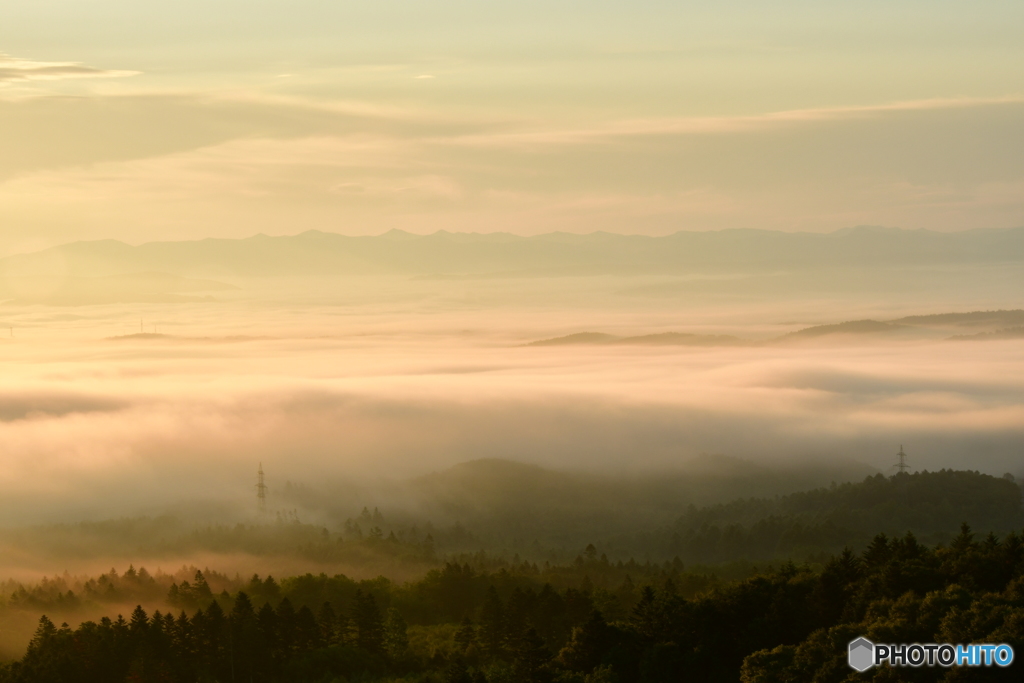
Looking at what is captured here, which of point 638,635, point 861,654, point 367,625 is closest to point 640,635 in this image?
point 638,635

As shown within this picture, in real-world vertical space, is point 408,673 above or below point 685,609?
below

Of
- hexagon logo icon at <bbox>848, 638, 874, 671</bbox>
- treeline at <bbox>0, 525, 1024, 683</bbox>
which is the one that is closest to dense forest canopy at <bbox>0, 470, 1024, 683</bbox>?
treeline at <bbox>0, 525, 1024, 683</bbox>

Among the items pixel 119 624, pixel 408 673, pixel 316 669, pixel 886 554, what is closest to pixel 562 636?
pixel 408 673

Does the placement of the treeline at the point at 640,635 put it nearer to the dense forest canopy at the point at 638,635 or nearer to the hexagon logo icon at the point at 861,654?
the dense forest canopy at the point at 638,635

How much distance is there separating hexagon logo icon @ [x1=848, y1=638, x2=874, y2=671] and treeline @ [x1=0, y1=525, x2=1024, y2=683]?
0.91 metres

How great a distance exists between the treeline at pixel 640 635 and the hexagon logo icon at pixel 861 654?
0.91 meters

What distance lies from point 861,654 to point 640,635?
24.6 meters

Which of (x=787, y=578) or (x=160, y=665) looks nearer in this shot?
(x=787, y=578)

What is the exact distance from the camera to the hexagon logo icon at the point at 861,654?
91312mm

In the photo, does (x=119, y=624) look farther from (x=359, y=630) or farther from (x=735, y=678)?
(x=735, y=678)

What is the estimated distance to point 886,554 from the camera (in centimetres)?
12706

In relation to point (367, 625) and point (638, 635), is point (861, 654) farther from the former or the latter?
point (367, 625)

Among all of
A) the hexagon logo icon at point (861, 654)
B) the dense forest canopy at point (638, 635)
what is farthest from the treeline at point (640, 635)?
the hexagon logo icon at point (861, 654)

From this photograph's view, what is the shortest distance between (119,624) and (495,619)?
43127 mm
